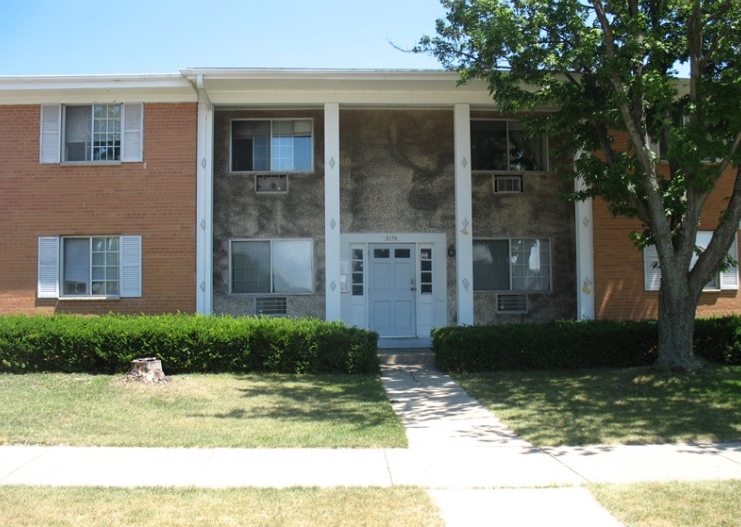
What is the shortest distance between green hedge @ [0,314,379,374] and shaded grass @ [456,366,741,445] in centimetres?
214

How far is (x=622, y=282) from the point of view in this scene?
13.6 metres

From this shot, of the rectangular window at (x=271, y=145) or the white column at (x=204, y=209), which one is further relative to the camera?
the rectangular window at (x=271, y=145)

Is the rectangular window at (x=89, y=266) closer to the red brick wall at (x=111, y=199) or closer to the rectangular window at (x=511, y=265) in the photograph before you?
the red brick wall at (x=111, y=199)

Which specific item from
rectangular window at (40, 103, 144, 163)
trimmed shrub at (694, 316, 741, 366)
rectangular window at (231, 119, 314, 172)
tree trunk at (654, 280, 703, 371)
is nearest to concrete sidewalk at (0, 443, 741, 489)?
tree trunk at (654, 280, 703, 371)

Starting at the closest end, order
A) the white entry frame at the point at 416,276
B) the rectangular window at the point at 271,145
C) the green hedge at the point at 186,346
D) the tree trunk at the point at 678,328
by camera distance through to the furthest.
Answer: the tree trunk at the point at 678,328
the green hedge at the point at 186,346
the white entry frame at the point at 416,276
the rectangular window at the point at 271,145

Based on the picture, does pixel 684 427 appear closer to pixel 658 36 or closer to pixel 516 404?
pixel 516 404

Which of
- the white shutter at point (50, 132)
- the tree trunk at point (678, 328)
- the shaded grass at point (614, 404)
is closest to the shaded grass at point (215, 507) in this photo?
the shaded grass at point (614, 404)

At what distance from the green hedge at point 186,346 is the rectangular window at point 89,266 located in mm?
1937

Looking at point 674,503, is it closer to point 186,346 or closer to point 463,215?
point 186,346

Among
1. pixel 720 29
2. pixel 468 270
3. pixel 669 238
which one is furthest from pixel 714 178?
pixel 468 270

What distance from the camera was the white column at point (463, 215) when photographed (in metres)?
13.3

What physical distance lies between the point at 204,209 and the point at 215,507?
919 cm

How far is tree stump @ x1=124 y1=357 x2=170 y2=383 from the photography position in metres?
9.55

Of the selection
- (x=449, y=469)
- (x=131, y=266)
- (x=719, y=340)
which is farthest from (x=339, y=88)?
(x=449, y=469)
